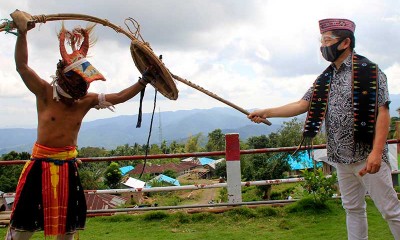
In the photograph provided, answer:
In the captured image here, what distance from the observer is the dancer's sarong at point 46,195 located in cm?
301

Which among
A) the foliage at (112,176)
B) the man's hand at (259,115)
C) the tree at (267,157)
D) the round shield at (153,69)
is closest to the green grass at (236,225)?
the man's hand at (259,115)

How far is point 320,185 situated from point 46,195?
3.31 m

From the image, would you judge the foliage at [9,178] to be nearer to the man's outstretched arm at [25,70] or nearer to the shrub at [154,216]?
the shrub at [154,216]

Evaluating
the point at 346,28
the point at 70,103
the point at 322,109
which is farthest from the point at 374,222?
the point at 70,103

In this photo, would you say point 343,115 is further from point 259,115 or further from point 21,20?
point 21,20

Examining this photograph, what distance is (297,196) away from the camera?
18.5ft

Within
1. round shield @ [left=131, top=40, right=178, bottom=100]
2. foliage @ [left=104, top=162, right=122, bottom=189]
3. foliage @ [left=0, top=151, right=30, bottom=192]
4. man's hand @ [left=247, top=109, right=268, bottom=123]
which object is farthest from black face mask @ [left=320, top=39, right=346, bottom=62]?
foliage @ [left=104, top=162, right=122, bottom=189]

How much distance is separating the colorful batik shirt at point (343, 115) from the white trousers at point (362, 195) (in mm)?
74

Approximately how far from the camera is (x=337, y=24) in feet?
9.77

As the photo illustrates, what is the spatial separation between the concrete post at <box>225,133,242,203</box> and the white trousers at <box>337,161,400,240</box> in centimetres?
220

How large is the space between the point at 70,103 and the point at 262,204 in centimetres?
300

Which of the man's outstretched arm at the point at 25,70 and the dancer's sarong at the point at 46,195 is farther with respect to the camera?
the dancer's sarong at the point at 46,195

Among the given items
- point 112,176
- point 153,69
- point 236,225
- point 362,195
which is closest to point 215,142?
point 112,176

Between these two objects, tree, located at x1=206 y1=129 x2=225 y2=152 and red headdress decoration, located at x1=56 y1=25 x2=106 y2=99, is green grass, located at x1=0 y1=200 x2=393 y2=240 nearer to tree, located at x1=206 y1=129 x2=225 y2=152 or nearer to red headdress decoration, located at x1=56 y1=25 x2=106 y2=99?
red headdress decoration, located at x1=56 y1=25 x2=106 y2=99
